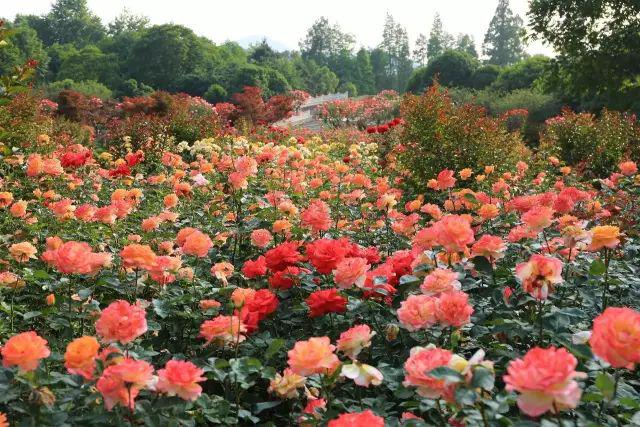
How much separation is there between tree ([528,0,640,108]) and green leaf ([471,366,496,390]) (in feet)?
46.3

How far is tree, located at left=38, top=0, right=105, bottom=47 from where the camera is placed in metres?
59.6

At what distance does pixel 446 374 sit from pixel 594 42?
14515 mm

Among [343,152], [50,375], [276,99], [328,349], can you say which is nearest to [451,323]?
[328,349]

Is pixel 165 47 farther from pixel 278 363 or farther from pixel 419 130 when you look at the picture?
pixel 278 363

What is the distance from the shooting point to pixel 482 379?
3.27 feet

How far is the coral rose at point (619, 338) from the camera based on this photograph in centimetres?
92

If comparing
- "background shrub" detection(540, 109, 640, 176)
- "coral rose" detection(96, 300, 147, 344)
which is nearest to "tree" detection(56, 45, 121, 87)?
"background shrub" detection(540, 109, 640, 176)

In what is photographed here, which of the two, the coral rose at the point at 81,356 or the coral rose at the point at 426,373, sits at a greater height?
the coral rose at the point at 81,356

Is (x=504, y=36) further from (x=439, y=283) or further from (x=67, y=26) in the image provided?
(x=439, y=283)

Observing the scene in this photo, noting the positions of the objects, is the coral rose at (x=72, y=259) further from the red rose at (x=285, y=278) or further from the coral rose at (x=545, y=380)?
the coral rose at (x=545, y=380)

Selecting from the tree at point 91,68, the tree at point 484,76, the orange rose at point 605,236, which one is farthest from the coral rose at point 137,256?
the tree at point 91,68

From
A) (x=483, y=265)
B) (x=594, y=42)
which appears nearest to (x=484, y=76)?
(x=594, y=42)

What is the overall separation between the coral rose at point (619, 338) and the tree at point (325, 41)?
67.6 m

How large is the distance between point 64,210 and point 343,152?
326 inches
